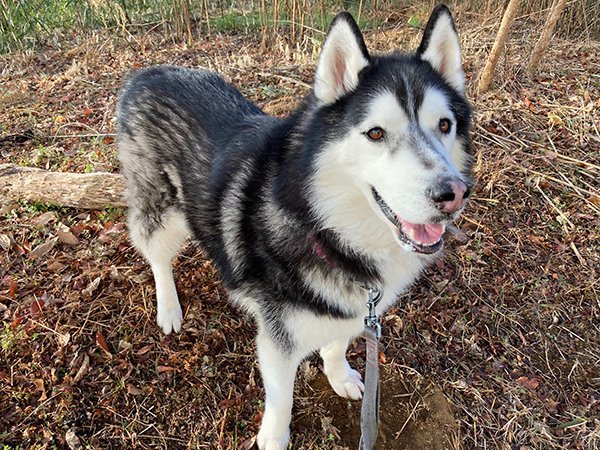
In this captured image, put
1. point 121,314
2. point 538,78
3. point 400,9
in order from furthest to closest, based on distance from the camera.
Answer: point 400,9, point 538,78, point 121,314

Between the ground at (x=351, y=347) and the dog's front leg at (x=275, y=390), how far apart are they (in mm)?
144

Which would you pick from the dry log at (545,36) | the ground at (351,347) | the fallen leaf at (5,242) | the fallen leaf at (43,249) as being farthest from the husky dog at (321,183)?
the dry log at (545,36)

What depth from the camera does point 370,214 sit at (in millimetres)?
2010

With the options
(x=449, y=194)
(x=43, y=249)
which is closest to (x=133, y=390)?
(x=43, y=249)

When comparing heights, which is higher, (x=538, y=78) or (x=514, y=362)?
(x=538, y=78)

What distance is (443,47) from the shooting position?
7.02 ft

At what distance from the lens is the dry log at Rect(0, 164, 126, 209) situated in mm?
3777

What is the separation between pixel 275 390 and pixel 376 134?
1427 mm

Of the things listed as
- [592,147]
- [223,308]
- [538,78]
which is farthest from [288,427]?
[538,78]

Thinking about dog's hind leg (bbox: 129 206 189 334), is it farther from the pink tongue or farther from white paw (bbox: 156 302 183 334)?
the pink tongue

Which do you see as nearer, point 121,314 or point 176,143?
point 176,143

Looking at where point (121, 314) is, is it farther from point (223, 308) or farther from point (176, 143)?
point (176, 143)

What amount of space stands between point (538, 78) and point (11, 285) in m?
6.40

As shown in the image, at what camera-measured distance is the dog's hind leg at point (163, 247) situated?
296 centimetres
